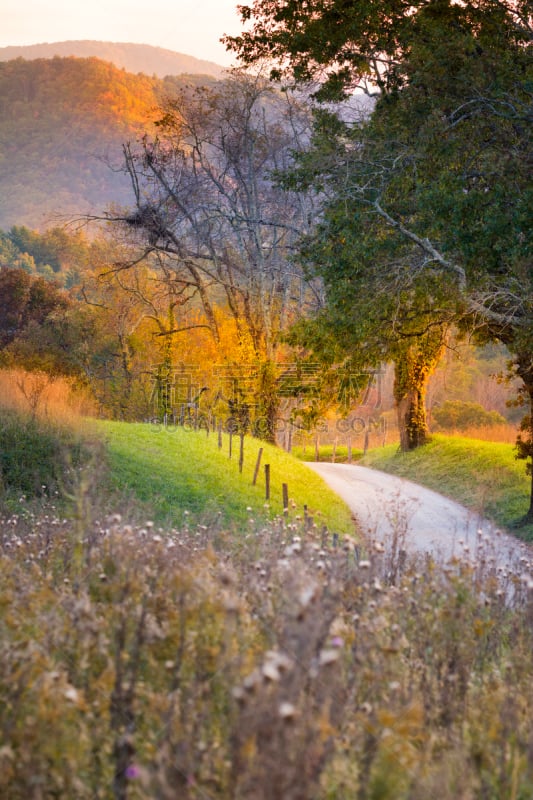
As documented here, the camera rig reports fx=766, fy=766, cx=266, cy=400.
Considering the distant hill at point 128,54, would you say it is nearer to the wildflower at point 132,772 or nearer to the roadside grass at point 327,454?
the roadside grass at point 327,454

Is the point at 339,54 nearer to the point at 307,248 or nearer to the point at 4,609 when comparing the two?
the point at 307,248

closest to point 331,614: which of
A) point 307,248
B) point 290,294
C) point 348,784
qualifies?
point 348,784

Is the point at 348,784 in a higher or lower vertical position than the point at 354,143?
lower

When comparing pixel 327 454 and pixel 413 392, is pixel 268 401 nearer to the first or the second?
pixel 413 392

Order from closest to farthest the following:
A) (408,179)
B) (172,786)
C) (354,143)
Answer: (172,786) → (408,179) → (354,143)

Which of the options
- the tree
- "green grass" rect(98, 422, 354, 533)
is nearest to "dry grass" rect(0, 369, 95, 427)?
"green grass" rect(98, 422, 354, 533)

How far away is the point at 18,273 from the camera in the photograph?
37.2 m

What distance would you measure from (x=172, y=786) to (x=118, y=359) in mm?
35828

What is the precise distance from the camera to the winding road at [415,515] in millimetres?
12516

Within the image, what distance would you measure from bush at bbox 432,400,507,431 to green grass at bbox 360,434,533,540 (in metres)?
13.6

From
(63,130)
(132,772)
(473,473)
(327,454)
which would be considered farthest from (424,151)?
(63,130)

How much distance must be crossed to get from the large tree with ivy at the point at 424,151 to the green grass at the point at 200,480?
374 centimetres

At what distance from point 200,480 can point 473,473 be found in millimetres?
9234

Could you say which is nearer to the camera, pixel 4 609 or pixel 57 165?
pixel 4 609
